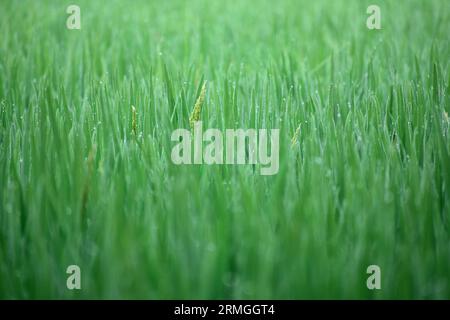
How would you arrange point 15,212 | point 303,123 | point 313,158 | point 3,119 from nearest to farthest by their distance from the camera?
point 15,212
point 313,158
point 303,123
point 3,119

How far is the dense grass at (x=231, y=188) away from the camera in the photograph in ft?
3.15

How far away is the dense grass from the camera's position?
959 millimetres

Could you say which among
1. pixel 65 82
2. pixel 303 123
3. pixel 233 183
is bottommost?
pixel 233 183

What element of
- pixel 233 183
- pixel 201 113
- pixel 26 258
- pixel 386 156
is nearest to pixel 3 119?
pixel 201 113

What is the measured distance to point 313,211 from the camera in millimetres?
1033

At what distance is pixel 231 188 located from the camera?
1.16m

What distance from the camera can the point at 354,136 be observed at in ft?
4.36

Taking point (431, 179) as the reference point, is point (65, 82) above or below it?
above

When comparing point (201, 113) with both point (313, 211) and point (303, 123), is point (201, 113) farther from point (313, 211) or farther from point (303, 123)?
point (313, 211)

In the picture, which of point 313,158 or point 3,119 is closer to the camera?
point 313,158

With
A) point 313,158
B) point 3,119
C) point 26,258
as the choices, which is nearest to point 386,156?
point 313,158

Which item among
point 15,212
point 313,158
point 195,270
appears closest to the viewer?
point 195,270

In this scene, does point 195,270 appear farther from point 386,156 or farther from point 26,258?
point 386,156

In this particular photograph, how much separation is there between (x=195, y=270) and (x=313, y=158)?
38 centimetres
